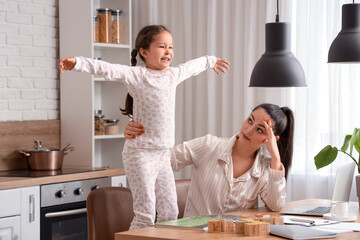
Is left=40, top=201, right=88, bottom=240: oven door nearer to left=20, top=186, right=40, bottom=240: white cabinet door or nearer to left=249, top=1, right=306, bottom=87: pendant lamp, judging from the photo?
left=20, top=186, right=40, bottom=240: white cabinet door

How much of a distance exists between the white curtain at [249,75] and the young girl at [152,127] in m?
1.41

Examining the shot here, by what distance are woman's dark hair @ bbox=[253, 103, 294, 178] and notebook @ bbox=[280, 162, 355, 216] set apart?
29 cm

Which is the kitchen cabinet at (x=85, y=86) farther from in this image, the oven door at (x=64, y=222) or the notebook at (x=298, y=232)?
the notebook at (x=298, y=232)

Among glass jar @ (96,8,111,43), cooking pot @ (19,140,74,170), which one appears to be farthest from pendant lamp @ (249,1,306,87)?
glass jar @ (96,8,111,43)

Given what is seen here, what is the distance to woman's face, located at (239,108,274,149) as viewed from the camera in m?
3.00

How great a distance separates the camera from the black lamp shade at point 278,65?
2691 mm

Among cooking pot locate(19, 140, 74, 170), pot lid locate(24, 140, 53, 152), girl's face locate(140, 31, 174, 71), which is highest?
girl's face locate(140, 31, 174, 71)

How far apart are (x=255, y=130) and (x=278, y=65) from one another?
413 millimetres

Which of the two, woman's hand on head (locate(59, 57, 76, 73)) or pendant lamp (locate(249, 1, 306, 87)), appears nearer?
woman's hand on head (locate(59, 57, 76, 73))

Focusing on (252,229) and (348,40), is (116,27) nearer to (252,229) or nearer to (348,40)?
(348,40)

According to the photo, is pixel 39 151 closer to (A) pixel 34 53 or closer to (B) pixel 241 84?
(A) pixel 34 53

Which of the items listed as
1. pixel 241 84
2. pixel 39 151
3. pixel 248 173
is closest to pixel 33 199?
pixel 39 151

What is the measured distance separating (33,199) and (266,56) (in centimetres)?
167

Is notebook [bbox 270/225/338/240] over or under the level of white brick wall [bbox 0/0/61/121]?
under
